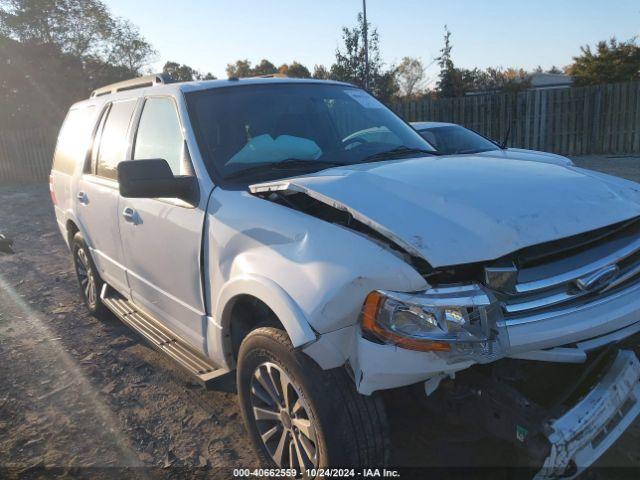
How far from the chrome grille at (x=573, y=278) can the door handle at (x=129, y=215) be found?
251cm

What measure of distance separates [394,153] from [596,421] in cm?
189

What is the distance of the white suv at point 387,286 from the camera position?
1.91m

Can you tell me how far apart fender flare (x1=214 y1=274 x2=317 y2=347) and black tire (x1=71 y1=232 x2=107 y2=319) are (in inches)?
104

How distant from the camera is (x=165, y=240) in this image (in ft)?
10.3

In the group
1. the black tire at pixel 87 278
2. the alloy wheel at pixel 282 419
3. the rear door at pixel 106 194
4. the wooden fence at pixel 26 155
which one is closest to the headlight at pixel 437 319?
the alloy wheel at pixel 282 419

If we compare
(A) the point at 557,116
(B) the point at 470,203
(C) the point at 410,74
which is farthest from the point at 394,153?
(C) the point at 410,74

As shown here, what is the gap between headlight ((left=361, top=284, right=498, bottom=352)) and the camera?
187cm

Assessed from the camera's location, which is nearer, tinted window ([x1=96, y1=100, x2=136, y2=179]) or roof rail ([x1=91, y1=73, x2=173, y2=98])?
tinted window ([x1=96, y1=100, x2=136, y2=179])

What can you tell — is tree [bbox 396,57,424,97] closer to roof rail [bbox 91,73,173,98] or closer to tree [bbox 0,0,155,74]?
tree [bbox 0,0,155,74]

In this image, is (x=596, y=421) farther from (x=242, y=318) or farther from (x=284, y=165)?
(x=284, y=165)

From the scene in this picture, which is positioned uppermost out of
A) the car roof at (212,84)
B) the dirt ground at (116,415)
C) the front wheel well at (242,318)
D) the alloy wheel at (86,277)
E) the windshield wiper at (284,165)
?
the car roof at (212,84)

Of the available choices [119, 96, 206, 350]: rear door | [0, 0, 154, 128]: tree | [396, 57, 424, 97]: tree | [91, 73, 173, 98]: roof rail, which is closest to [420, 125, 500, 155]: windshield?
[91, 73, 173, 98]: roof rail

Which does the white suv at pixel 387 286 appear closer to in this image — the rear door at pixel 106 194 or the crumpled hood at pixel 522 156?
A: the crumpled hood at pixel 522 156

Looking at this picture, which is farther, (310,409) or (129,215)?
(129,215)
